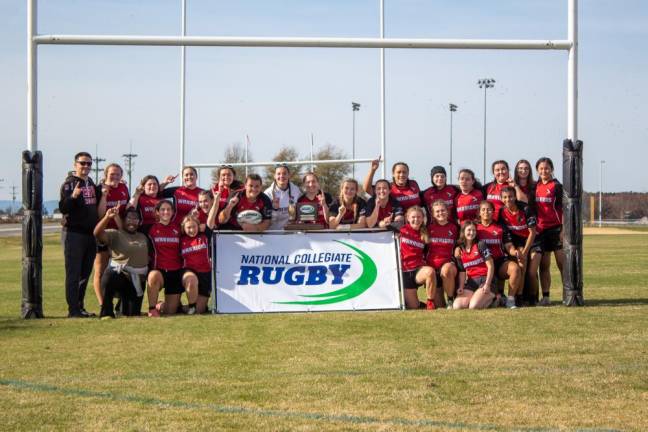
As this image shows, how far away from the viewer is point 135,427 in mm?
4754

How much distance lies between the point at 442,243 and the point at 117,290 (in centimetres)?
367

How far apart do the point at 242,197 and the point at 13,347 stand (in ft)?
11.7

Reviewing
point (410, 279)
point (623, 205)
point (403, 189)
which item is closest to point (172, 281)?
point (410, 279)

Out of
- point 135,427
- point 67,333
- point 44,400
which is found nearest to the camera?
point 135,427

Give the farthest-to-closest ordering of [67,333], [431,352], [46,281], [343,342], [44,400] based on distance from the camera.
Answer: [46,281] < [67,333] < [343,342] < [431,352] < [44,400]

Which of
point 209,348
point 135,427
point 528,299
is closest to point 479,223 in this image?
point 528,299

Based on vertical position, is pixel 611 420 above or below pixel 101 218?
below

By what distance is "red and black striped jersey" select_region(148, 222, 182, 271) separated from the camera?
9.82m

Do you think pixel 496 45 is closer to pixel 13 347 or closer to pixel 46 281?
pixel 13 347

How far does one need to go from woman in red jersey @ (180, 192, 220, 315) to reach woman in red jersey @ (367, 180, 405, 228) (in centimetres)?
181

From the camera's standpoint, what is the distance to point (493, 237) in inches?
396

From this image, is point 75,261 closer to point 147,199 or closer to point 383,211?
point 147,199

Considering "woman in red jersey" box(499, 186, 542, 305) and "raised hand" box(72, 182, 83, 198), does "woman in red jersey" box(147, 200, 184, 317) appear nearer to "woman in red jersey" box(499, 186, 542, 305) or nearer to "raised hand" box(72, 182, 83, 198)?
"raised hand" box(72, 182, 83, 198)

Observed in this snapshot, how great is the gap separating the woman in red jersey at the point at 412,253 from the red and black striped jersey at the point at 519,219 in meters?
0.94
